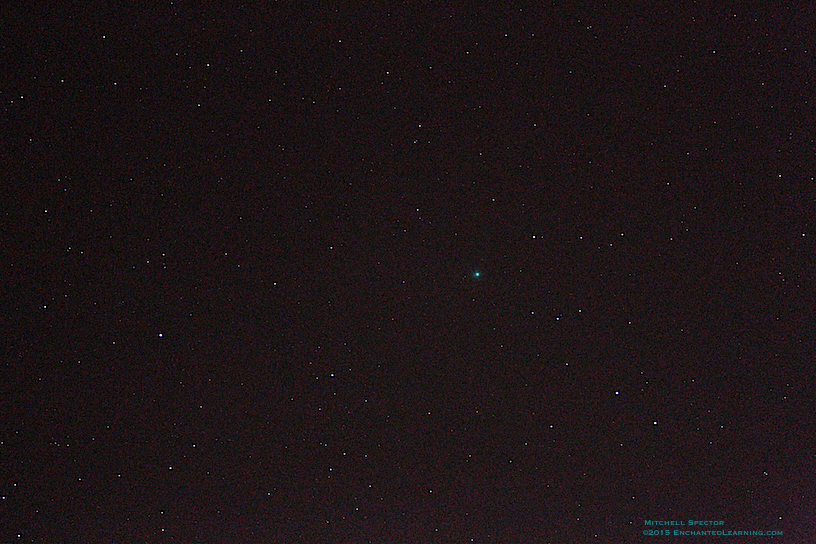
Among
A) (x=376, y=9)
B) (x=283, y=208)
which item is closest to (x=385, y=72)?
(x=376, y=9)

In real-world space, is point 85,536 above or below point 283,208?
below

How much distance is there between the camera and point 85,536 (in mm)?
639

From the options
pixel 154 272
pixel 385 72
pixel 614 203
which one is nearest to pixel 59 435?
pixel 154 272

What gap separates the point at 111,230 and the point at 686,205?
1.86ft

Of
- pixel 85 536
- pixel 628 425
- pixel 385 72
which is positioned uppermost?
pixel 385 72

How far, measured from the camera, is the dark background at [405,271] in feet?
2.09

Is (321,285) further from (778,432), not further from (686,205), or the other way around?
Answer: (778,432)

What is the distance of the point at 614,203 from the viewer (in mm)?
659

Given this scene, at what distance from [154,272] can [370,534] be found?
1.09ft

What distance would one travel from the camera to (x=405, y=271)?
652 mm

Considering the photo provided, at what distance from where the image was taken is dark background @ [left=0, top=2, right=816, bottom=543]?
2.09 feet

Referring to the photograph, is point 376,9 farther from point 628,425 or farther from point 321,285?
point 628,425

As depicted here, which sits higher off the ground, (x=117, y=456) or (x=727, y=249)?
(x=727, y=249)

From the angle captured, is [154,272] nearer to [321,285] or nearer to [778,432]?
[321,285]
